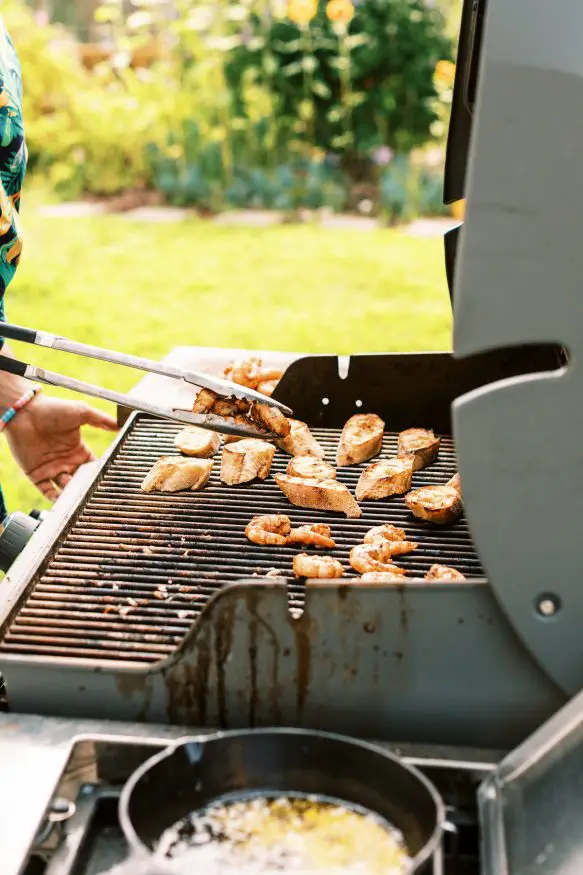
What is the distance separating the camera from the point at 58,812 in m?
1.22

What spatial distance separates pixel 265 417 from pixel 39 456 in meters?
0.63

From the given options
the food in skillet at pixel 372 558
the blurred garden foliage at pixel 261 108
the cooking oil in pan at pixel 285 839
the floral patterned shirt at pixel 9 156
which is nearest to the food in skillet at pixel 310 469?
the food in skillet at pixel 372 558

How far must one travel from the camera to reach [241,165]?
8.05 meters

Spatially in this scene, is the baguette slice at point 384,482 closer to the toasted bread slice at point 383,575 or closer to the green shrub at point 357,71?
the toasted bread slice at point 383,575

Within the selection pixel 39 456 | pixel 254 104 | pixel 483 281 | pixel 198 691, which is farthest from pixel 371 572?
pixel 254 104

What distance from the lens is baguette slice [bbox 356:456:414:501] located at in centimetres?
210

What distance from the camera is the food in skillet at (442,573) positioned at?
5.54ft

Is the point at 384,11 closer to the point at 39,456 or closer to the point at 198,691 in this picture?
the point at 39,456

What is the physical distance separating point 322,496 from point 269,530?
184 mm

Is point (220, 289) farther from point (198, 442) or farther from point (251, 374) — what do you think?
point (198, 442)

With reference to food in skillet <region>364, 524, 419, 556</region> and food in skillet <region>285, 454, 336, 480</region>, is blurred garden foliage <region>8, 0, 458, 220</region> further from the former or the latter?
food in skillet <region>364, 524, 419, 556</region>

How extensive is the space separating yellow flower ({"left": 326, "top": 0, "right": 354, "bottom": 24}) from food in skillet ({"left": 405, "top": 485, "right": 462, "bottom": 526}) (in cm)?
625

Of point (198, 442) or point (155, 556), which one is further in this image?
point (198, 442)

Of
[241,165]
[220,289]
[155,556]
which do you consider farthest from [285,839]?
[241,165]
